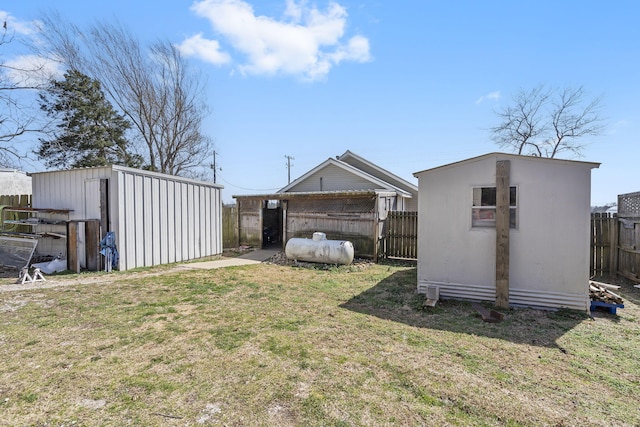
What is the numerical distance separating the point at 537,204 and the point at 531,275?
122 cm

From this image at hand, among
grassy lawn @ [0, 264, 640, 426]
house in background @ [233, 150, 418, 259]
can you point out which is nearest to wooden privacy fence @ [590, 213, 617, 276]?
grassy lawn @ [0, 264, 640, 426]

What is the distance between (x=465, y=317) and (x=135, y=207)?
823cm

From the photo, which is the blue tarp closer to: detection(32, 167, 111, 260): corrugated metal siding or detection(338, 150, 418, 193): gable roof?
detection(32, 167, 111, 260): corrugated metal siding

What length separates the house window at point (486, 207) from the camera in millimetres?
5375

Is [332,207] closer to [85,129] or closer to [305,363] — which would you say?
[305,363]

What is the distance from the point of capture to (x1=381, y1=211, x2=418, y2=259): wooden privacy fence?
994 centimetres

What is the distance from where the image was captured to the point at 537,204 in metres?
5.20

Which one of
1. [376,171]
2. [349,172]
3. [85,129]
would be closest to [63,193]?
[349,172]

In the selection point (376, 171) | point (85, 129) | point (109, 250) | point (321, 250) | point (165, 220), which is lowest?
point (321, 250)

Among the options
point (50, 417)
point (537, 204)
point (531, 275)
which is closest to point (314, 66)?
point (537, 204)

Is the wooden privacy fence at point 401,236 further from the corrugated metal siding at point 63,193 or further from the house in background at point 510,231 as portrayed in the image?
the corrugated metal siding at point 63,193

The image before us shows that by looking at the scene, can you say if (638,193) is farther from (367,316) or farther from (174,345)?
(174,345)

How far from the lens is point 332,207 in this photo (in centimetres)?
1087

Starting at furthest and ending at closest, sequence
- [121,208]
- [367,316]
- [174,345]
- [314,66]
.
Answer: [314,66] < [121,208] < [367,316] < [174,345]
